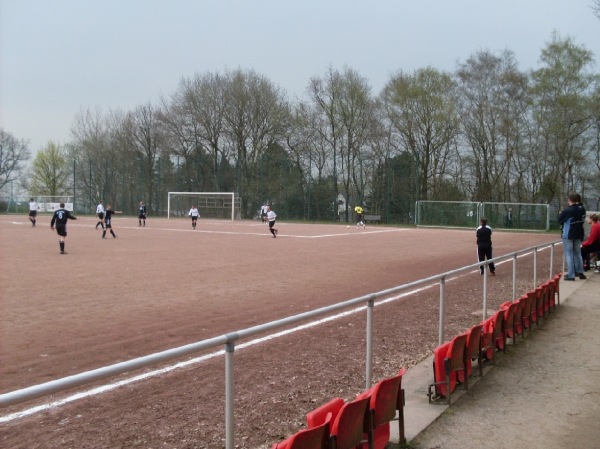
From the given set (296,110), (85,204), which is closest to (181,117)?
(296,110)

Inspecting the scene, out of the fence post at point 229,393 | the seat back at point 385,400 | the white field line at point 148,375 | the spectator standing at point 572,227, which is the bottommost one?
the white field line at point 148,375

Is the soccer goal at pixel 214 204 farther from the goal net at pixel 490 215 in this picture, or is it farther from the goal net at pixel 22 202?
the goal net at pixel 490 215

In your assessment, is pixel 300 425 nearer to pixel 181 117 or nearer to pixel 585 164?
pixel 585 164

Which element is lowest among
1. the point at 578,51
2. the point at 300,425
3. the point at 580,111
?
the point at 300,425

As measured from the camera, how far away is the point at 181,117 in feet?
216

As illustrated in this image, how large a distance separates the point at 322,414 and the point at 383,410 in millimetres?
635

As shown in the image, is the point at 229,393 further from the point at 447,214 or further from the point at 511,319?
the point at 447,214

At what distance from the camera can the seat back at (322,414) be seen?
3.44 metres

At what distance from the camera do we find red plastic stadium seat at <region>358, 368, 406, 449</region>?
12.4 feet

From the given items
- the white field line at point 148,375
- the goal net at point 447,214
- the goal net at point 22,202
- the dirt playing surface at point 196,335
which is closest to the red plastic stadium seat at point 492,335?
the dirt playing surface at point 196,335

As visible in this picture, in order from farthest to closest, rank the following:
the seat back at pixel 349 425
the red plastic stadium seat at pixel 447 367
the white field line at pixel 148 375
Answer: the red plastic stadium seat at pixel 447 367
the white field line at pixel 148 375
the seat back at pixel 349 425

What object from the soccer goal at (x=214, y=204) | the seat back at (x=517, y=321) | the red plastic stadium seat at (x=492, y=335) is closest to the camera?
the red plastic stadium seat at (x=492, y=335)

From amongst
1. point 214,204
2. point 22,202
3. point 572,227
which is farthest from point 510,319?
point 22,202

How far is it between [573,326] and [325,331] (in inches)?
155
